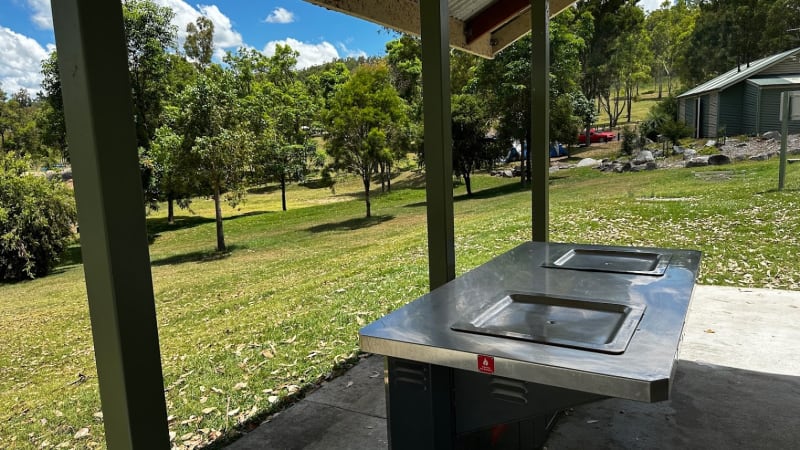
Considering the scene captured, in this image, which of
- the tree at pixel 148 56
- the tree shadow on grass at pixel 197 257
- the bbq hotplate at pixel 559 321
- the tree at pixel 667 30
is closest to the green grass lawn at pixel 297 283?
the tree shadow on grass at pixel 197 257

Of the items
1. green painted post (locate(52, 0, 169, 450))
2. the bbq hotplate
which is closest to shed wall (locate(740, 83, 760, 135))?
the bbq hotplate

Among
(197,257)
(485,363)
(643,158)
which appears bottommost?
(197,257)

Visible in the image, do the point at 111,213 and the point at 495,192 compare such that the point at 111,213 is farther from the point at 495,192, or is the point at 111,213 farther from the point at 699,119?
the point at 699,119

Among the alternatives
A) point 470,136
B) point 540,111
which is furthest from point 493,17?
point 470,136

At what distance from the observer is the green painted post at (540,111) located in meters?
3.36

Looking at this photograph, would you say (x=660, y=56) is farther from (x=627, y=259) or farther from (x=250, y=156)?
(x=627, y=259)

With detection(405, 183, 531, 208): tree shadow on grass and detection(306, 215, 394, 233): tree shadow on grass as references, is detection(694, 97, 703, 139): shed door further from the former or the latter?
detection(306, 215, 394, 233): tree shadow on grass

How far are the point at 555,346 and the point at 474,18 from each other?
11.1ft

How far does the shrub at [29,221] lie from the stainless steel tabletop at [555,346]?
11.7 meters

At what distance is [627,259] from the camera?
2582 millimetres

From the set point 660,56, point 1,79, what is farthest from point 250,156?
point 660,56

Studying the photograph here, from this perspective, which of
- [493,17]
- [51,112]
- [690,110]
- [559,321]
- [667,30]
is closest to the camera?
[559,321]

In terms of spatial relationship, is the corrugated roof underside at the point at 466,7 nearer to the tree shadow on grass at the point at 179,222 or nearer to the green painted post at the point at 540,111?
the green painted post at the point at 540,111

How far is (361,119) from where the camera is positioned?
14578 mm
